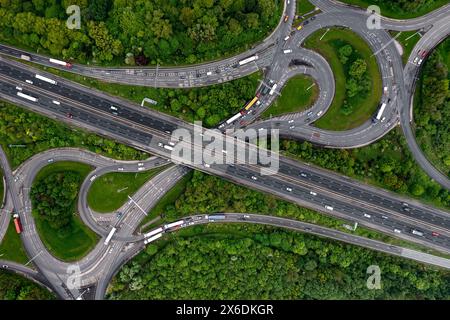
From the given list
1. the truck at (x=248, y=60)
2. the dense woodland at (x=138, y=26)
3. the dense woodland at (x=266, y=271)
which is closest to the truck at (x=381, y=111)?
the truck at (x=248, y=60)

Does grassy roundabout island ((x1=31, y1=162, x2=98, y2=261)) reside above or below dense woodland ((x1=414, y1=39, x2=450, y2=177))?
below

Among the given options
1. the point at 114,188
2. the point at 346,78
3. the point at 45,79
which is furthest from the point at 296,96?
the point at 45,79

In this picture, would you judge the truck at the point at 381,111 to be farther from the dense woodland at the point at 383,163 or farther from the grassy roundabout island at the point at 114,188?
the grassy roundabout island at the point at 114,188

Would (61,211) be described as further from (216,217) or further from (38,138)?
(216,217)

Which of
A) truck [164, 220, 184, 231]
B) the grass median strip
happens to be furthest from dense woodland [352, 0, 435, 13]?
truck [164, 220, 184, 231]

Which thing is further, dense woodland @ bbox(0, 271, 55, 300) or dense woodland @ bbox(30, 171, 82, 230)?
dense woodland @ bbox(30, 171, 82, 230)

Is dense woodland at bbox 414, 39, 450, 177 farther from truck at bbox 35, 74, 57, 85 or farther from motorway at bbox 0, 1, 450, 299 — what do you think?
truck at bbox 35, 74, 57, 85

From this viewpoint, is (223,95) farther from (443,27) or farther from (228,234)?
(443,27)
